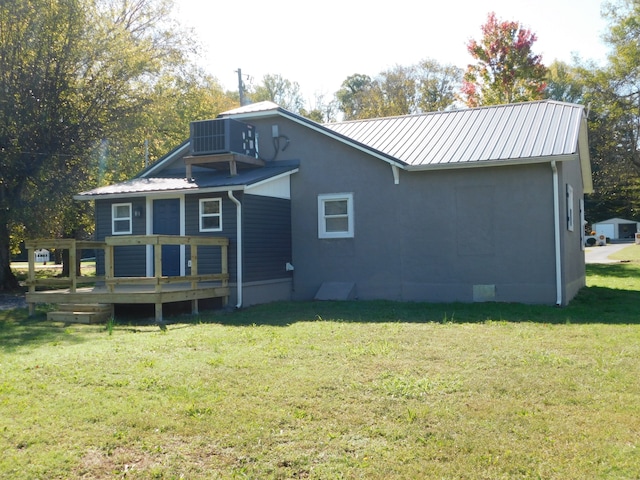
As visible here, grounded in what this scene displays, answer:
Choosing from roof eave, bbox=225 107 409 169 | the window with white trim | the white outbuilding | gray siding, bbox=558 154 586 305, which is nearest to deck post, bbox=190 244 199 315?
the window with white trim

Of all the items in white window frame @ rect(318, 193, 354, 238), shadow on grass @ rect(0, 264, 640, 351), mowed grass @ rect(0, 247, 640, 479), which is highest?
white window frame @ rect(318, 193, 354, 238)

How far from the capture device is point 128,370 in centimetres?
741

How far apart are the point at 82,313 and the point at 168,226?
3.45 meters

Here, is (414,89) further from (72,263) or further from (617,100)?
(72,263)

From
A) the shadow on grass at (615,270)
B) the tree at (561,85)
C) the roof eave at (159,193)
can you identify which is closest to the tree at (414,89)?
the tree at (561,85)

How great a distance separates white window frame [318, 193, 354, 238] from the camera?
15.3 meters

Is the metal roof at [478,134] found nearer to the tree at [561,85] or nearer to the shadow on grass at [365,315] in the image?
the shadow on grass at [365,315]

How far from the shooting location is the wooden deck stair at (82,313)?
12359mm

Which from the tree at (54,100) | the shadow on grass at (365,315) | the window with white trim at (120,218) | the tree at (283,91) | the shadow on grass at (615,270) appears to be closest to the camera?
the shadow on grass at (365,315)

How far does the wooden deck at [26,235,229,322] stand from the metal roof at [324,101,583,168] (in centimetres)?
497

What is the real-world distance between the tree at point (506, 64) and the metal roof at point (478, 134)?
13689mm

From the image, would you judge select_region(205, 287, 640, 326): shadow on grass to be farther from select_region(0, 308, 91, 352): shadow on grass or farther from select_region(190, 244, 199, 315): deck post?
select_region(0, 308, 91, 352): shadow on grass

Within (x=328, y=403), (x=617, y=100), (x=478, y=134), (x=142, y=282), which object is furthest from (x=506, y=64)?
(x=328, y=403)

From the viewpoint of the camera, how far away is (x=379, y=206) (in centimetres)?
1495
